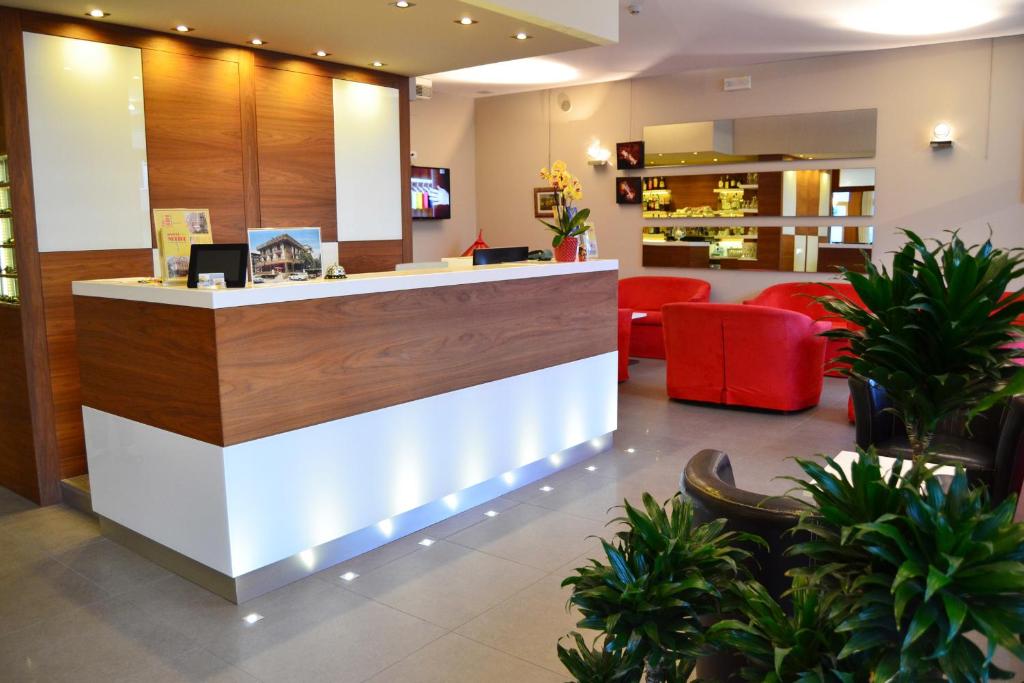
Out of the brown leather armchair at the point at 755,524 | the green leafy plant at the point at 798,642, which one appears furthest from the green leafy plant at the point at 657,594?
the brown leather armchair at the point at 755,524

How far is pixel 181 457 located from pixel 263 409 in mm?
445

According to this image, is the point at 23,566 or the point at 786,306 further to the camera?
the point at 786,306

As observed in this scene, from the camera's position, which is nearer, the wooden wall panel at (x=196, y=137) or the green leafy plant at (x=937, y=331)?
the green leafy plant at (x=937, y=331)

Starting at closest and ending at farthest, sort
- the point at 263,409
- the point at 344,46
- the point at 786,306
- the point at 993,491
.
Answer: the point at 263,409 < the point at 993,491 < the point at 344,46 < the point at 786,306

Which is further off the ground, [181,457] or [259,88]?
[259,88]

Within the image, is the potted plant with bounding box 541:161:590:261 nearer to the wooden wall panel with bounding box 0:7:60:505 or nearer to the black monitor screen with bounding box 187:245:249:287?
the black monitor screen with bounding box 187:245:249:287

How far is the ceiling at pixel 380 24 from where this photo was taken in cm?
449

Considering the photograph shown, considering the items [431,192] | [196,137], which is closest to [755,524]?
[196,137]

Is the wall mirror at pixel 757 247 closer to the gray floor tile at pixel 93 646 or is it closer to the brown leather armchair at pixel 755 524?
the brown leather armchair at pixel 755 524

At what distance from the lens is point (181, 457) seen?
352cm

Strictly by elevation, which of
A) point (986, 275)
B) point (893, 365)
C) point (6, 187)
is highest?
point (6, 187)

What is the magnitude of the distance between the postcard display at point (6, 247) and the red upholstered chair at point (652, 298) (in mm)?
6243

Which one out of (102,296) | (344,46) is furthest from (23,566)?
(344,46)

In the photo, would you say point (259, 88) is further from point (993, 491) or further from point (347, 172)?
point (993, 491)
